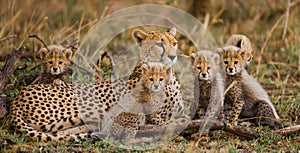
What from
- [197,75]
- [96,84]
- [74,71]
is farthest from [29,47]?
[197,75]

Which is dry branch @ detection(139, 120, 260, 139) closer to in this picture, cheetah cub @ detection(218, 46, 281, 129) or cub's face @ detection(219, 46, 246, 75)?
cheetah cub @ detection(218, 46, 281, 129)

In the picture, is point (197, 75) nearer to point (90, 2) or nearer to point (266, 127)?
point (266, 127)

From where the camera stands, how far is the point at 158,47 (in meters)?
5.46

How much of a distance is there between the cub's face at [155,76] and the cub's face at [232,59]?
0.63 meters

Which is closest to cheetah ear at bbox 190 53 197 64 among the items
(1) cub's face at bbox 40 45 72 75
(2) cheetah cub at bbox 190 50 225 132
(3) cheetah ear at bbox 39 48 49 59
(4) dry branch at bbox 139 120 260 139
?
(2) cheetah cub at bbox 190 50 225 132

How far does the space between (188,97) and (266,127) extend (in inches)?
43.0

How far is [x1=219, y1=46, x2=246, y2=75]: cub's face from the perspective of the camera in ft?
18.0

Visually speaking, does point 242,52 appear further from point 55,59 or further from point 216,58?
point 55,59

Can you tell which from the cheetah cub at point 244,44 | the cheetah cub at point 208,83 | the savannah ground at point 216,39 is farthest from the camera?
the cheetah cub at point 244,44

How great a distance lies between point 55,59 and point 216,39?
11.1ft

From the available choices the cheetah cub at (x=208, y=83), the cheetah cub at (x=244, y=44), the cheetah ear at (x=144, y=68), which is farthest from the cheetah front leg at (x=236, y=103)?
the cheetah ear at (x=144, y=68)

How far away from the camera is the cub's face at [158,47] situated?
541 cm

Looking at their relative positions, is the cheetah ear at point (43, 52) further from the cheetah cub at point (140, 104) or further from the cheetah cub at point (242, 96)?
the cheetah cub at point (242, 96)

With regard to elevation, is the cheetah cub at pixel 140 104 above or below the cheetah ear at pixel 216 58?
below
